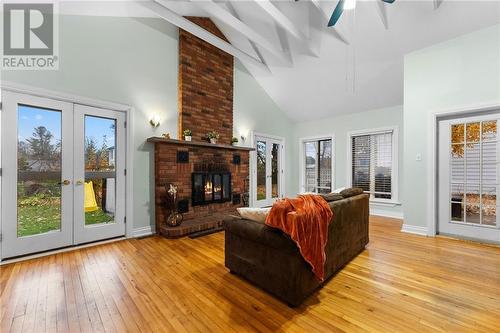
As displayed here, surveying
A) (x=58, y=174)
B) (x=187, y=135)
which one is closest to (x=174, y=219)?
(x=187, y=135)

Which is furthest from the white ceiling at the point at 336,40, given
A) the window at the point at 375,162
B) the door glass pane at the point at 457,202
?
the door glass pane at the point at 457,202

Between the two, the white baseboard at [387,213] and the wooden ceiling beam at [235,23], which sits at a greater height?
the wooden ceiling beam at [235,23]

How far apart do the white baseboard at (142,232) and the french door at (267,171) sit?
2.84 meters

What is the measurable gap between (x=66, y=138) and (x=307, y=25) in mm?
4489

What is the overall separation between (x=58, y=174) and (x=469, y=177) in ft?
19.9

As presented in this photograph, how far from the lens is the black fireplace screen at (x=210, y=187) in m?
4.46

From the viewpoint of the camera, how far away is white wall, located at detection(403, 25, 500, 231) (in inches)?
129

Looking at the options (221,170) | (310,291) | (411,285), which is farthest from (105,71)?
(411,285)

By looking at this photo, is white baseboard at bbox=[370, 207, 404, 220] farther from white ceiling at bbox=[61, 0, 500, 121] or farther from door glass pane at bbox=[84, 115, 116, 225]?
door glass pane at bbox=[84, 115, 116, 225]

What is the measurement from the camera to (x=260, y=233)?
2008mm

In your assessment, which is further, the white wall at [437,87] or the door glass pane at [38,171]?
the white wall at [437,87]

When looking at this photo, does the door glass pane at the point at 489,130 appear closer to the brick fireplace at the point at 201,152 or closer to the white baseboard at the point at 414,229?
the white baseboard at the point at 414,229

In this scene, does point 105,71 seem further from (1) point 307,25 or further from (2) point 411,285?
(2) point 411,285

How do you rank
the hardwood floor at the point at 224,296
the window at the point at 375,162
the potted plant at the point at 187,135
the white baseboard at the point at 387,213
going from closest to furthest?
1. the hardwood floor at the point at 224,296
2. the potted plant at the point at 187,135
3. the white baseboard at the point at 387,213
4. the window at the point at 375,162
